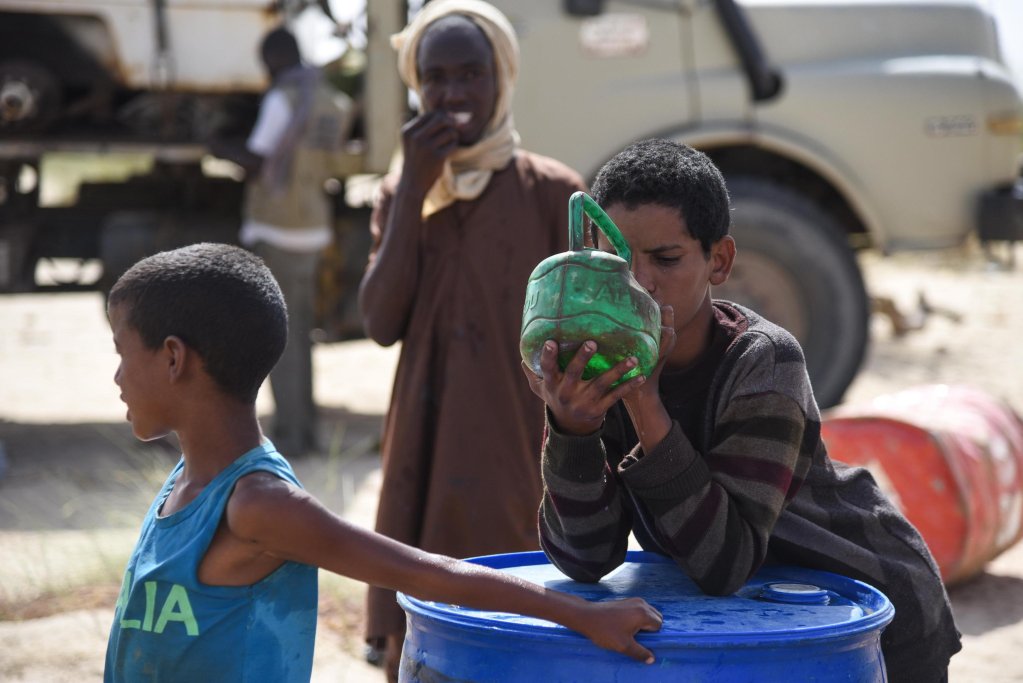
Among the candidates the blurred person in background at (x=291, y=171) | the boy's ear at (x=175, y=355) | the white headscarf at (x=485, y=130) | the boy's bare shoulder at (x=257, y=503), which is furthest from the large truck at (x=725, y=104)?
the boy's bare shoulder at (x=257, y=503)

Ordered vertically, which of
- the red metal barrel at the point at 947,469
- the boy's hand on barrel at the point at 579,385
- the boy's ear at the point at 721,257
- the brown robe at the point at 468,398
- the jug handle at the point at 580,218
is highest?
the jug handle at the point at 580,218

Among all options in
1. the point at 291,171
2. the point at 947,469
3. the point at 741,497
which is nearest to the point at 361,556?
the point at 741,497

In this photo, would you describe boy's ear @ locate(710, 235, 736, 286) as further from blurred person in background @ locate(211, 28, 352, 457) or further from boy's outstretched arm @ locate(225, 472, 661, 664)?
blurred person in background @ locate(211, 28, 352, 457)

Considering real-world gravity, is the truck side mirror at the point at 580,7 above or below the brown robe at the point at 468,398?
above

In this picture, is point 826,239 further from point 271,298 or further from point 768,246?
point 271,298

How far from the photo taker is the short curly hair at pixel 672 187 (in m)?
1.89

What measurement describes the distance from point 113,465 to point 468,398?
3.99m

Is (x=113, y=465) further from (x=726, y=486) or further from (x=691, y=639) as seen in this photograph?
(x=691, y=639)

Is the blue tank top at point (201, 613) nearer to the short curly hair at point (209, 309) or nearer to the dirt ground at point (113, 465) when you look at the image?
the short curly hair at point (209, 309)

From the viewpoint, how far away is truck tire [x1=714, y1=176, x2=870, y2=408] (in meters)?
6.31

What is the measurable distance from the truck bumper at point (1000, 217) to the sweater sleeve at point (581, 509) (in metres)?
4.95

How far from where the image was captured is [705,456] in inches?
75.0

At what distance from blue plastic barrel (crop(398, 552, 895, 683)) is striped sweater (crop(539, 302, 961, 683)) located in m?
0.06

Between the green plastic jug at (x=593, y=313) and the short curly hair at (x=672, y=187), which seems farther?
the short curly hair at (x=672, y=187)
